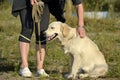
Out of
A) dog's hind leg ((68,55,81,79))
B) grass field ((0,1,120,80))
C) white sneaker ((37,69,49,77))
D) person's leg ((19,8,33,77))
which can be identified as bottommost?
grass field ((0,1,120,80))

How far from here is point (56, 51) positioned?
811 centimetres

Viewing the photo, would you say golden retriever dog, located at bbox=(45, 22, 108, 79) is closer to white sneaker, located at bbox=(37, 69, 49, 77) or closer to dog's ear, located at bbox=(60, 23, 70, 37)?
dog's ear, located at bbox=(60, 23, 70, 37)

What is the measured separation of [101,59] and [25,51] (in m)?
1.16

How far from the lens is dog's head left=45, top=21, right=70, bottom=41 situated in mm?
5961

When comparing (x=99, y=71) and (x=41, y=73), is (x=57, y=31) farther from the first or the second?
(x=99, y=71)

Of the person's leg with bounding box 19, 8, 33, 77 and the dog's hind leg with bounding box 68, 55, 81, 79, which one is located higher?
the person's leg with bounding box 19, 8, 33, 77

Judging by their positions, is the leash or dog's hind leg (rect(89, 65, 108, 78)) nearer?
the leash

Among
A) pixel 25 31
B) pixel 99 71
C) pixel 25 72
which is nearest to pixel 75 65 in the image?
pixel 99 71

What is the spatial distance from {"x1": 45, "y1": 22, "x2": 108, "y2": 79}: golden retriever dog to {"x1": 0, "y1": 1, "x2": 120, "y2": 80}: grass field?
0.25 meters

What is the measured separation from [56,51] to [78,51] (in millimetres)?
2141

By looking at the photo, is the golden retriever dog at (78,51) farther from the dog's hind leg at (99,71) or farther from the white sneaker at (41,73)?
the white sneaker at (41,73)

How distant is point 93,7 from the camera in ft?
40.1

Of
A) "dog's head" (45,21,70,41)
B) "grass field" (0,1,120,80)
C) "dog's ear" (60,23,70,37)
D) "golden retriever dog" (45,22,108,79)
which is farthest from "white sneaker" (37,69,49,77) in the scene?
"dog's ear" (60,23,70,37)

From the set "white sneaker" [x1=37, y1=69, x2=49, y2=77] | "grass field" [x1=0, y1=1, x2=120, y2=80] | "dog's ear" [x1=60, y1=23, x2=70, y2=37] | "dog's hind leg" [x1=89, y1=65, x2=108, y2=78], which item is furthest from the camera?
"grass field" [x1=0, y1=1, x2=120, y2=80]
